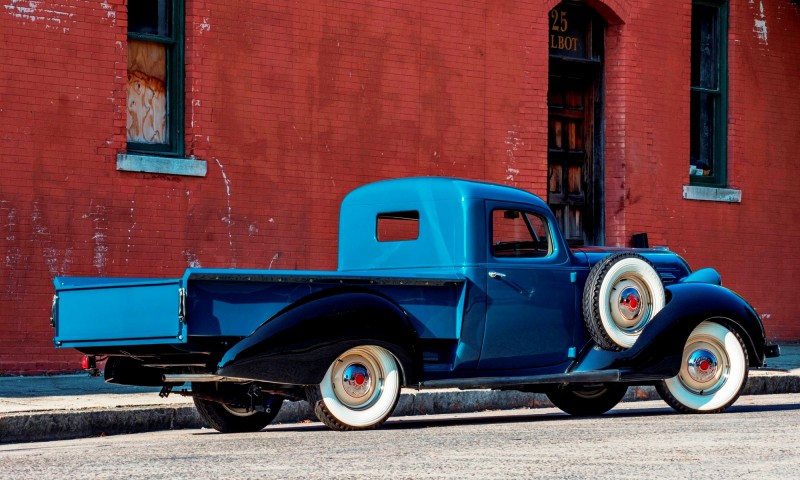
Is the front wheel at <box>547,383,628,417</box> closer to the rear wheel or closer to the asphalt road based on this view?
the asphalt road

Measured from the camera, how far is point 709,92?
18.2 meters

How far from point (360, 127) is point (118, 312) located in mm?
6458

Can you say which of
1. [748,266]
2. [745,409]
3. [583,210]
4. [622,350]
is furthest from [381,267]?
[748,266]

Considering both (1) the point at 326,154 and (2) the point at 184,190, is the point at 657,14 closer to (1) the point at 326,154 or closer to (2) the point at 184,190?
(1) the point at 326,154

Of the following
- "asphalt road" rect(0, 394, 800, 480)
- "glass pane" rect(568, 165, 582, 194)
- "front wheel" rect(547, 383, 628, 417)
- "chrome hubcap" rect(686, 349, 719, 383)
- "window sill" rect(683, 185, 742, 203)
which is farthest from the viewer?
"window sill" rect(683, 185, 742, 203)

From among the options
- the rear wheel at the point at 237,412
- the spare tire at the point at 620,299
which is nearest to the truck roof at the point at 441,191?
the spare tire at the point at 620,299

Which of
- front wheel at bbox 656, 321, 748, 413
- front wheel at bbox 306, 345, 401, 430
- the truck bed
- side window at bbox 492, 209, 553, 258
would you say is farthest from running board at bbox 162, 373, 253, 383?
front wheel at bbox 656, 321, 748, 413

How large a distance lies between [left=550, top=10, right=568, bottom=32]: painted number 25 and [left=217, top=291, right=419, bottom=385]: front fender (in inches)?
337

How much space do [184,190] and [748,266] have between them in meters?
7.93

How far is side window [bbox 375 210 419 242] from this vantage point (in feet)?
34.4

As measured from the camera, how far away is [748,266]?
715 inches

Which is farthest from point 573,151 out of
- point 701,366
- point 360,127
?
point 701,366

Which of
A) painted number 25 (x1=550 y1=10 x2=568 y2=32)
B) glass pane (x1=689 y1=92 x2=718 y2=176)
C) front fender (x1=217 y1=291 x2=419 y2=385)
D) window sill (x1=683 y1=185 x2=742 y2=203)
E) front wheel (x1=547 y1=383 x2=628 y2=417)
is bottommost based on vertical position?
front wheel (x1=547 y1=383 x2=628 y2=417)

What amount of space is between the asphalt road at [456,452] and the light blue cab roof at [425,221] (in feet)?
3.99
